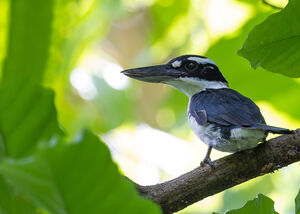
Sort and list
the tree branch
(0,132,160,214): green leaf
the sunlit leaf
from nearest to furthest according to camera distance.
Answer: (0,132,160,214): green leaf, the tree branch, the sunlit leaf

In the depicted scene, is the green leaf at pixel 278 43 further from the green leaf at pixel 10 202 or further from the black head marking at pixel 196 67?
the black head marking at pixel 196 67

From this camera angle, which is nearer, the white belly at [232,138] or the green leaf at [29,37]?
the white belly at [232,138]

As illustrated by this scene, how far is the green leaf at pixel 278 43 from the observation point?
1384 millimetres

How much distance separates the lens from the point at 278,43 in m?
1.45

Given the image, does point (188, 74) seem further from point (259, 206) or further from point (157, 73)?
point (259, 206)

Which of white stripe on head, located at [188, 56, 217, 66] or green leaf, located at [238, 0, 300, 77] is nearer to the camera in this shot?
green leaf, located at [238, 0, 300, 77]

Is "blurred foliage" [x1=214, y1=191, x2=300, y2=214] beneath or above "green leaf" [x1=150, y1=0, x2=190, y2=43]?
above

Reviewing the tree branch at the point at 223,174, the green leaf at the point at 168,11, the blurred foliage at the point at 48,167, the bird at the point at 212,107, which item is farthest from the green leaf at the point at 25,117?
the green leaf at the point at 168,11

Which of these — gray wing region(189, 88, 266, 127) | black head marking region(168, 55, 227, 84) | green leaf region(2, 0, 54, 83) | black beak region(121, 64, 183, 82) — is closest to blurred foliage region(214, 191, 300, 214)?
gray wing region(189, 88, 266, 127)

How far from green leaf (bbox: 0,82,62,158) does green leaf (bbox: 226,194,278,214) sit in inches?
19.3

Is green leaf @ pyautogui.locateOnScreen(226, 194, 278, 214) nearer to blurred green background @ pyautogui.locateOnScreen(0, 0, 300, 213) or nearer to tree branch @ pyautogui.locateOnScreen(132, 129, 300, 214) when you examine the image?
tree branch @ pyautogui.locateOnScreen(132, 129, 300, 214)

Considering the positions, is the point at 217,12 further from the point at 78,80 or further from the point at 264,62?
the point at 264,62

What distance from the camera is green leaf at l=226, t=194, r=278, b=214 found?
116 cm

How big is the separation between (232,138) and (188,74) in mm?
824
